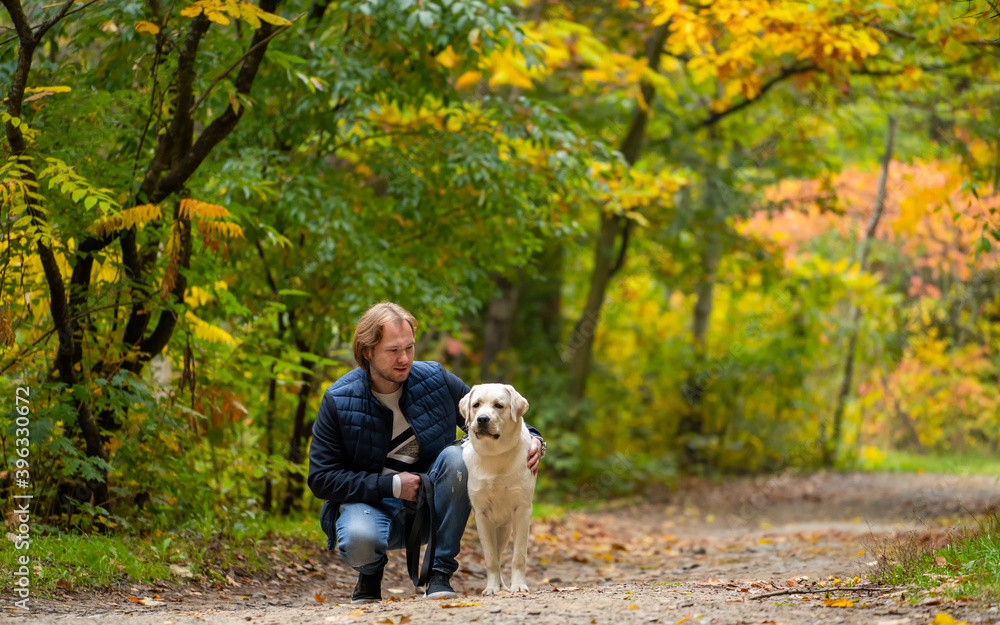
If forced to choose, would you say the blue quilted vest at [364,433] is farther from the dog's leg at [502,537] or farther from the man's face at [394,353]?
the dog's leg at [502,537]

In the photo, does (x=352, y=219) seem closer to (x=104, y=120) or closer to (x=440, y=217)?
(x=440, y=217)

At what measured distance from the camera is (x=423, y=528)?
4.28 metres

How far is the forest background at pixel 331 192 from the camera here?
472 cm

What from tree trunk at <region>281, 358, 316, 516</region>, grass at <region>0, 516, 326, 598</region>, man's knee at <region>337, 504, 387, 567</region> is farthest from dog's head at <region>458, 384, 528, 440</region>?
tree trunk at <region>281, 358, 316, 516</region>

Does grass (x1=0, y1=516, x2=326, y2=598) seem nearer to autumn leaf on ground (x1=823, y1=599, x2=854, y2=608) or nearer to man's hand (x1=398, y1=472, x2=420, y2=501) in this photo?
man's hand (x1=398, y1=472, x2=420, y2=501)

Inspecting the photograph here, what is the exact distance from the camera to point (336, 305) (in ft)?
22.4

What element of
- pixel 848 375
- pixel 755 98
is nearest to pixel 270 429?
pixel 755 98

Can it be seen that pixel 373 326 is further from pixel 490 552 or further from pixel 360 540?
pixel 490 552

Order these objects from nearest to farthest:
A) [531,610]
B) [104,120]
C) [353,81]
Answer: [531,610]
[104,120]
[353,81]

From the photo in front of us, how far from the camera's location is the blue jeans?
4.08m

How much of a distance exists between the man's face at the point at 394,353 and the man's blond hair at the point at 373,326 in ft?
0.08

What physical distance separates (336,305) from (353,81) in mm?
1705

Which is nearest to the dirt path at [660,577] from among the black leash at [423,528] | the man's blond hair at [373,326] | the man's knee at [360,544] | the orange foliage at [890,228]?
the black leash at [423,528]

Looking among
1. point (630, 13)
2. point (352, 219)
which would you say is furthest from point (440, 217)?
point (630, 13)
